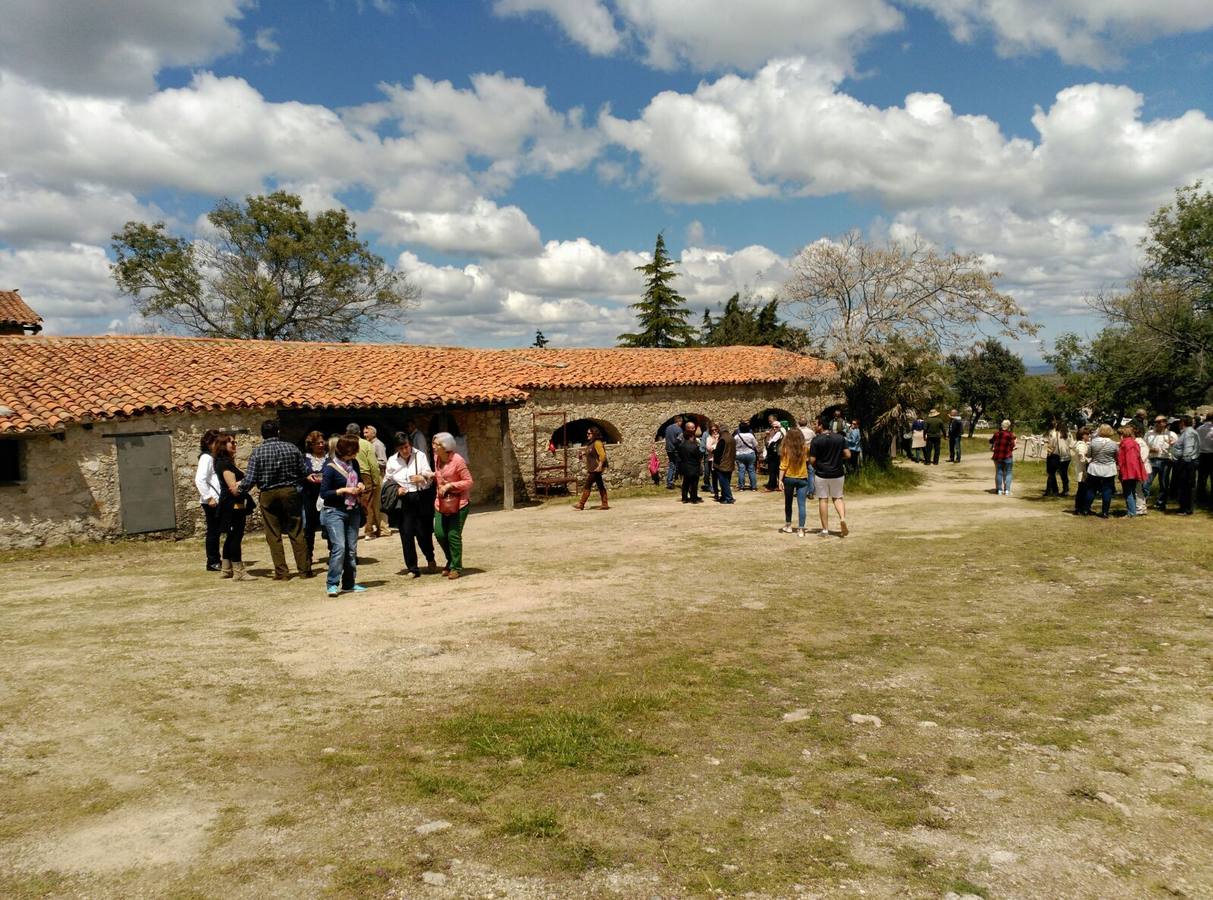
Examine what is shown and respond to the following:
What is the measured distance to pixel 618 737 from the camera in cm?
422

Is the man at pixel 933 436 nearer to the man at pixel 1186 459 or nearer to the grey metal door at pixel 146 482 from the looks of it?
the man at pixel 1186 459

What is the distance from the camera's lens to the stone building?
11625 mm

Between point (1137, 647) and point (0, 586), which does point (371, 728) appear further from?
point (0, 586)

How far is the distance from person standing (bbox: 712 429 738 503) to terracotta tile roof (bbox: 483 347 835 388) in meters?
4.33

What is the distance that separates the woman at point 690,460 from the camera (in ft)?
47.9

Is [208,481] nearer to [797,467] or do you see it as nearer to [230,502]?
[230,502]

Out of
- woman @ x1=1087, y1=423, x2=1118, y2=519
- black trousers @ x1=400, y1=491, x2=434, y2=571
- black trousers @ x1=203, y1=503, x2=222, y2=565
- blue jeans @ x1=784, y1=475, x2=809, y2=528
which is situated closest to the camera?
black trousers @ x1=400, y1=491, x2=434, y2=571

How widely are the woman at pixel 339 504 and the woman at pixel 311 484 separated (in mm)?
1297

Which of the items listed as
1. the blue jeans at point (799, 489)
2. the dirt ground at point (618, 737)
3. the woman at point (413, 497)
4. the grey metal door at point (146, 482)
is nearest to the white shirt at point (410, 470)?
the woman at point (413, 497)

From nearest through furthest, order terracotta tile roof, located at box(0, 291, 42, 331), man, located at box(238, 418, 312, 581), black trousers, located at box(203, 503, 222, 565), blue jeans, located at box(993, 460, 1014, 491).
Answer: man, located at box(238, 418, 312, 581) → black trousers, located at box(203, 503, 222, 565) → blue jeans, located at box(993, 460, 1014, 491) → terracotta tile roof, located at box(0, 291, 42, 331)

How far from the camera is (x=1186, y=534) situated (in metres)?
10.5

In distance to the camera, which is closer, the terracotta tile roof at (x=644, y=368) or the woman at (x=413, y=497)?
the woman at (x=413, y=497)

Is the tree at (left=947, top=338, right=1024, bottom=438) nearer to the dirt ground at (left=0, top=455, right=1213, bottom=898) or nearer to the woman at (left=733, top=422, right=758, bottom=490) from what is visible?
the woman at (left=733, top=422, right=758, bottom=490)

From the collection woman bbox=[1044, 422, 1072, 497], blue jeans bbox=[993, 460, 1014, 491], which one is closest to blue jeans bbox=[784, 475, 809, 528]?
woman bbox=[1044, 422, 1072, 497]
